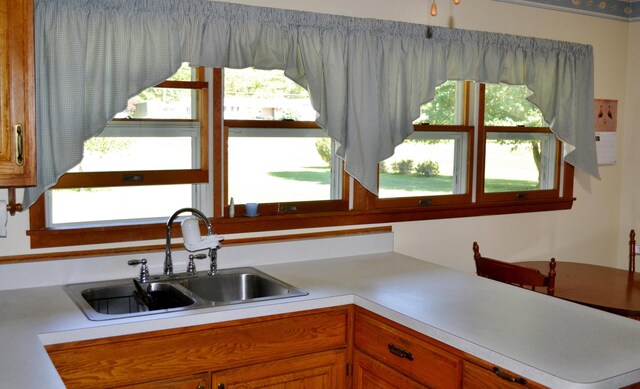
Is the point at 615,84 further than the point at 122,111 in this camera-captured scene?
Yes

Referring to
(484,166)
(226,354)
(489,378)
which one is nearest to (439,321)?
(489,378)

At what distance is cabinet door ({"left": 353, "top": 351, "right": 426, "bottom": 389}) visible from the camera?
8.74ft

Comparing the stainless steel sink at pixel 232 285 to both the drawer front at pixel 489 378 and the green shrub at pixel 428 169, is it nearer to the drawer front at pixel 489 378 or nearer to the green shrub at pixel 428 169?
the drawer front at pixel 489 378

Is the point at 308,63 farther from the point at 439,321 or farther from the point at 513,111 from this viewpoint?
the point at 513,111

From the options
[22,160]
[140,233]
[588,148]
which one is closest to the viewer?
[22,160]

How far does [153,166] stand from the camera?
3.20m

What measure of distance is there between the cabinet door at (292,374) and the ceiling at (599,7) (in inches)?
97.0

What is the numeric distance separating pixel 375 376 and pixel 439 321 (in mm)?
465

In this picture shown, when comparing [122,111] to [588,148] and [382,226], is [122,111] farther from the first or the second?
[588,148]

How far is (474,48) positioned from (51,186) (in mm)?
2354

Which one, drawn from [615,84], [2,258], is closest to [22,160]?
[2,258]

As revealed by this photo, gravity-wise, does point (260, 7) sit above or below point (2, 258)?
above

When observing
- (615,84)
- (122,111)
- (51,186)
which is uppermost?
(615,84)

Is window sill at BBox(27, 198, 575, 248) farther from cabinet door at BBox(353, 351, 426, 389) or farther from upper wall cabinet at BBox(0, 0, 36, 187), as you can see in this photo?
upper wall cabinet at BBox(0, 0, 36, 187)
